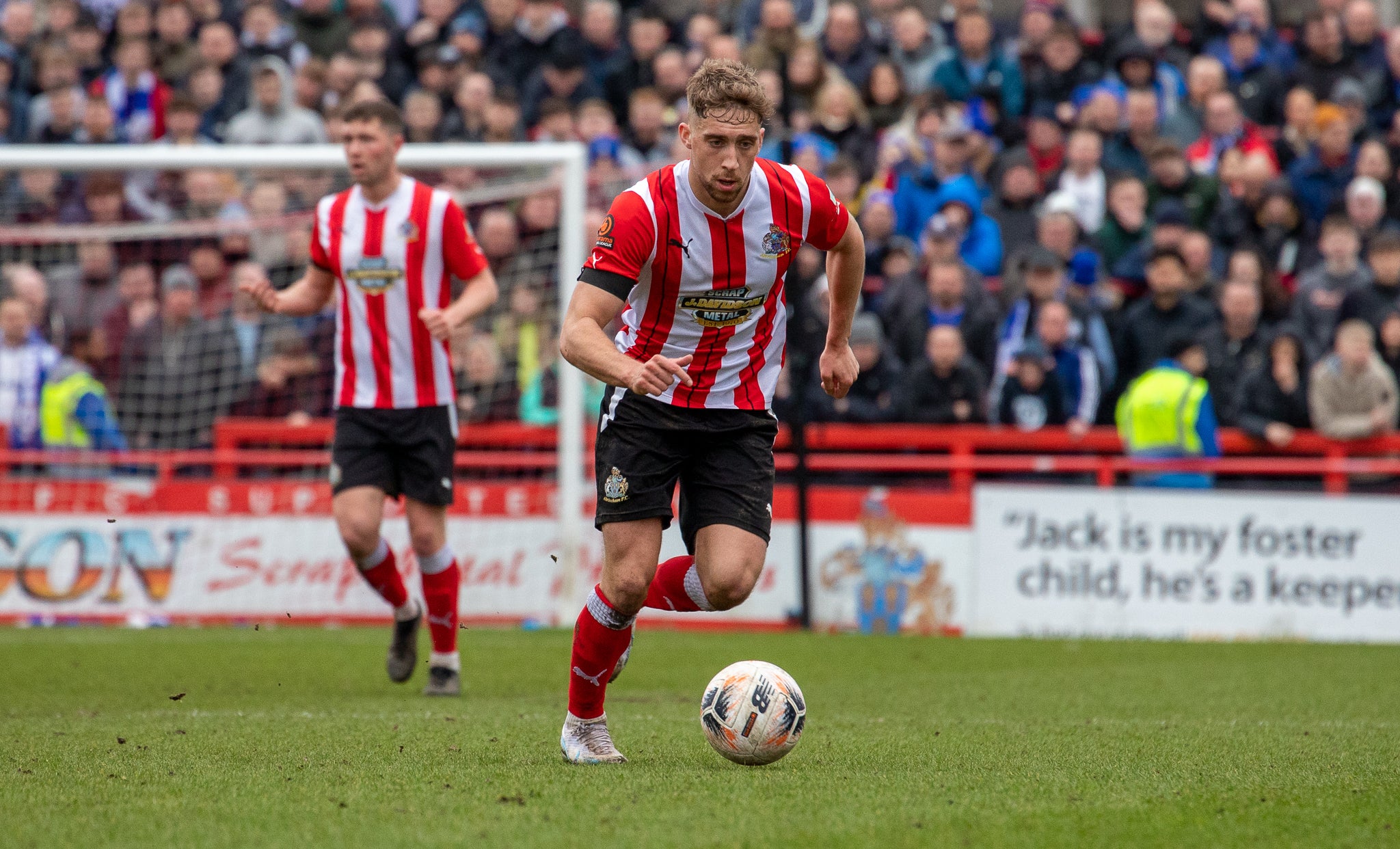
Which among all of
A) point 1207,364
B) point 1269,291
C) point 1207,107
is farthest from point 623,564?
point 1207,107

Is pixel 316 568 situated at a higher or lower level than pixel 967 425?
lower

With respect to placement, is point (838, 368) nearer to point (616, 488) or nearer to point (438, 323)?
point (616, 488)

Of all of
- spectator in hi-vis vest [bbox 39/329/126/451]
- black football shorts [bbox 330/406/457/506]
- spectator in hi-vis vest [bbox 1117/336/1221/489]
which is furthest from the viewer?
spectator in hi-vis vest [bbox 39/329/126/451]

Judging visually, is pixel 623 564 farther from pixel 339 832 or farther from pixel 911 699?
pixel 911 699

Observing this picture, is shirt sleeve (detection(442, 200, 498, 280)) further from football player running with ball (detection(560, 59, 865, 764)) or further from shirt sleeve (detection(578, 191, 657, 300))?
shirt sleeve (detection(578, 191, 657, 300))

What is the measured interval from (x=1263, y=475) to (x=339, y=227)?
679 cm

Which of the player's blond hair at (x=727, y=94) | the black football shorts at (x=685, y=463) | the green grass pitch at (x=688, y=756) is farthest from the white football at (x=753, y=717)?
the player's blond hair at (x=727, y=94)

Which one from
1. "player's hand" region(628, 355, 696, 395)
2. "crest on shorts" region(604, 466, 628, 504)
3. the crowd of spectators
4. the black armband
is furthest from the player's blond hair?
the crowd of spectators

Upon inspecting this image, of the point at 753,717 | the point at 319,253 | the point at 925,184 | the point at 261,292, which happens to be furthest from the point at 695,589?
the point at 925,184

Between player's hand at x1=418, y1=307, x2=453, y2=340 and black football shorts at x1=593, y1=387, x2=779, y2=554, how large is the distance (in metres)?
2.05

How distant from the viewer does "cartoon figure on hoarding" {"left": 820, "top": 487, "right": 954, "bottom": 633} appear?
11.7m

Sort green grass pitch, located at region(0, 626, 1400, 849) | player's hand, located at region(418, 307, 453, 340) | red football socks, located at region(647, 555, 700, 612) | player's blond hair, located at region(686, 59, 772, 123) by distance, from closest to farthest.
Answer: green grass pitch, located at region(0, 626, 1400, 849), player's blond hair, located at region(686, 59, 772, 123), red football socks, located at region(647, 555, 700, 612), player's hand, located at region(418, 307, 453, 340)

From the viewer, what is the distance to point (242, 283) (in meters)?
7.60

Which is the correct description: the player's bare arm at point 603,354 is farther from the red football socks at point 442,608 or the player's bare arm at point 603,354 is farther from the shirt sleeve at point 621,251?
the red football socks at point 442,608
